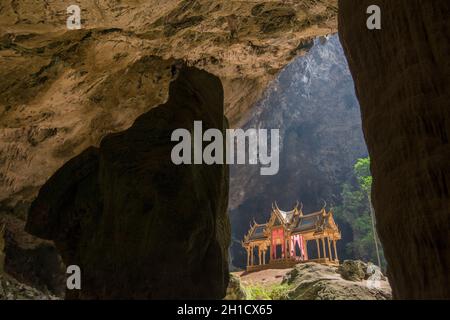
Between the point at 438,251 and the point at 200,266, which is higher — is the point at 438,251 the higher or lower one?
the higher one

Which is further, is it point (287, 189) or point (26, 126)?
point (287, 189)

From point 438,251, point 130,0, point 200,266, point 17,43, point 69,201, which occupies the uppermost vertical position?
point 130,0

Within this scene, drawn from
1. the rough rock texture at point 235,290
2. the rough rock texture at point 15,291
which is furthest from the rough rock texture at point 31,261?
the rough rock texture at point 235,290

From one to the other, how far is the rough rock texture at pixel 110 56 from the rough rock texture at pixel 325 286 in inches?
277

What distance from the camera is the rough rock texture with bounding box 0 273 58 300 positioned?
959cm

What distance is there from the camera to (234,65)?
28.8ft

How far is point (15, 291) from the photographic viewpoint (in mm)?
10055

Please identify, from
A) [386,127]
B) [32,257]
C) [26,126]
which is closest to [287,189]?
[32,257]

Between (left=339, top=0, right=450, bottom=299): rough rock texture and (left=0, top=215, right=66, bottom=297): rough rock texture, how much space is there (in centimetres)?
1151

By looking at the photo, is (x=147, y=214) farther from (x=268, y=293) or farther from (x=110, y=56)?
(x=268, y=293)

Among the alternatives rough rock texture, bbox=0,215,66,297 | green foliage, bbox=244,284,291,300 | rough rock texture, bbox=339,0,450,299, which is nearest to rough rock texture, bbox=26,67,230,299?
rough rock texture, bbox=339,0,450,299

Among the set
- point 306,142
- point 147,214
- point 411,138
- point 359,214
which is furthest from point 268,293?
point 306,142
